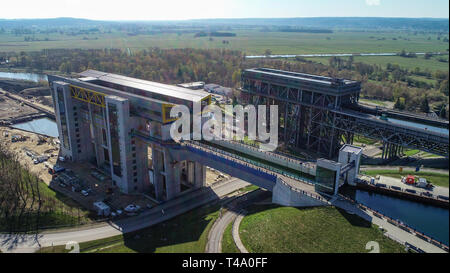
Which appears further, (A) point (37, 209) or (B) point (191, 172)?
(B) point (191, 172)

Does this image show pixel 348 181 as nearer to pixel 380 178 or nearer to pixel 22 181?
pixel 380 178

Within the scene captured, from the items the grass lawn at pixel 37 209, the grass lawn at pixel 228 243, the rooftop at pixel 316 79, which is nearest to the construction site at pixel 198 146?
the rooftop at pixel 316 79

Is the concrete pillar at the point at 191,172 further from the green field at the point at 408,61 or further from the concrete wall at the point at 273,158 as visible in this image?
the green field at the point at 408,61

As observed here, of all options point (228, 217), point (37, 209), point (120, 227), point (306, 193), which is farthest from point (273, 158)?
point (37, 209)

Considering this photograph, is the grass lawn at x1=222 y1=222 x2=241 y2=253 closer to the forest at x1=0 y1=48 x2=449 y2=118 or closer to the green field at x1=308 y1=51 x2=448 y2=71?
the forest at x1=0 y1=48 x2=449 y2=118

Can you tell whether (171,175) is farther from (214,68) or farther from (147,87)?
(214,68)
